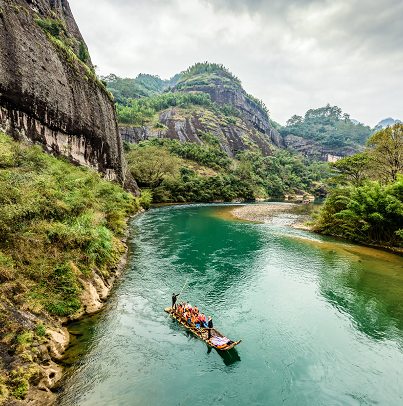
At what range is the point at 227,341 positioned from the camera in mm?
7926

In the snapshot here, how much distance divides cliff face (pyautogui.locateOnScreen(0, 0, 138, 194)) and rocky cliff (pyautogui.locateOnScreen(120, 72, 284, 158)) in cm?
4538

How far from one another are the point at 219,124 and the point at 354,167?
280ft

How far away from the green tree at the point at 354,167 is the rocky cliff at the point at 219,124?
64051 mm

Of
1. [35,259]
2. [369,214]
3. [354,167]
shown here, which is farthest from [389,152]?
[35,259]

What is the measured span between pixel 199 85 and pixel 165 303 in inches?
5797

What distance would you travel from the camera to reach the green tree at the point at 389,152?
21625 millimetres

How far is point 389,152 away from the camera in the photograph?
72.7 feet

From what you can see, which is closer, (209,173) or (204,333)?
(204,333)

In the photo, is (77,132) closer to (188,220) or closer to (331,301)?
(188,220)

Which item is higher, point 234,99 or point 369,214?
point 234,99

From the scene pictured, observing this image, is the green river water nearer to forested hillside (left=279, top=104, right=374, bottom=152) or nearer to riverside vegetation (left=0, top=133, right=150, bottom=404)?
riverside vegetation (left=0, top=133, right=150, bottom=404)

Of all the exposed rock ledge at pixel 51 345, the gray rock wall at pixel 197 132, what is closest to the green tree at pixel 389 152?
the exposed rock ledge at pixel 51 345

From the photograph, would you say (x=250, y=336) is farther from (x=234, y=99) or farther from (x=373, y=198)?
(x=234, y=99)

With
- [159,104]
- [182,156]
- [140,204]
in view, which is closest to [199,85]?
[159,104]
